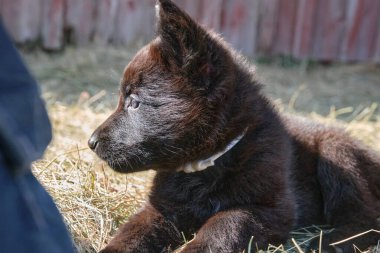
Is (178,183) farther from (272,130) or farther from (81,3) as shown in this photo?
(81,3)

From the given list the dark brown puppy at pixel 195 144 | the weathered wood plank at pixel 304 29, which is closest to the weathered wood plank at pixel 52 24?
the weathered wood plank at pixel 304 29

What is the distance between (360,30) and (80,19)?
3271 millimetres

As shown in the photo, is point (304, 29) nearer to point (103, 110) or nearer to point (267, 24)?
point (267, 24)

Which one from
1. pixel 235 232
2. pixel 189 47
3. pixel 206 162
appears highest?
pixel 189 47

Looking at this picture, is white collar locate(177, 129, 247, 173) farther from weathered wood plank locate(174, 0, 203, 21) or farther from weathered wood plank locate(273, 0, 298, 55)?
weathered wood plank locate(273, 0, 298, 55)

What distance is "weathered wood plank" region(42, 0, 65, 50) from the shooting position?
8211 millimetres

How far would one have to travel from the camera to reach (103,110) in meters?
6.12

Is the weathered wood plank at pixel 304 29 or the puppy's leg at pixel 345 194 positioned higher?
the puppy's leg at pixel 345 194

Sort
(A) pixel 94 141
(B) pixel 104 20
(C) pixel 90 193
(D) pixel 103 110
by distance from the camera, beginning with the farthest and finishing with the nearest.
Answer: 1. (B) pixel 104 20
2. (D) pixel 103 110
3. (C) pixel 90 193
4. (A) pixel 94 141

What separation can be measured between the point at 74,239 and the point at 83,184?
1.86ft

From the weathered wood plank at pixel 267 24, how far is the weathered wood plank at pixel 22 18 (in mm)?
2553

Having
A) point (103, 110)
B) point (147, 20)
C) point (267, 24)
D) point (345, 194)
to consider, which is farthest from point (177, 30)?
point (267, 24)

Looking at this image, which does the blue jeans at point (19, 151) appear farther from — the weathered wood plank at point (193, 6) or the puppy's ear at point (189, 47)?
the weathered wood plank at point (193, 6)

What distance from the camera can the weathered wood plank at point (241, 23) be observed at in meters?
8.47
